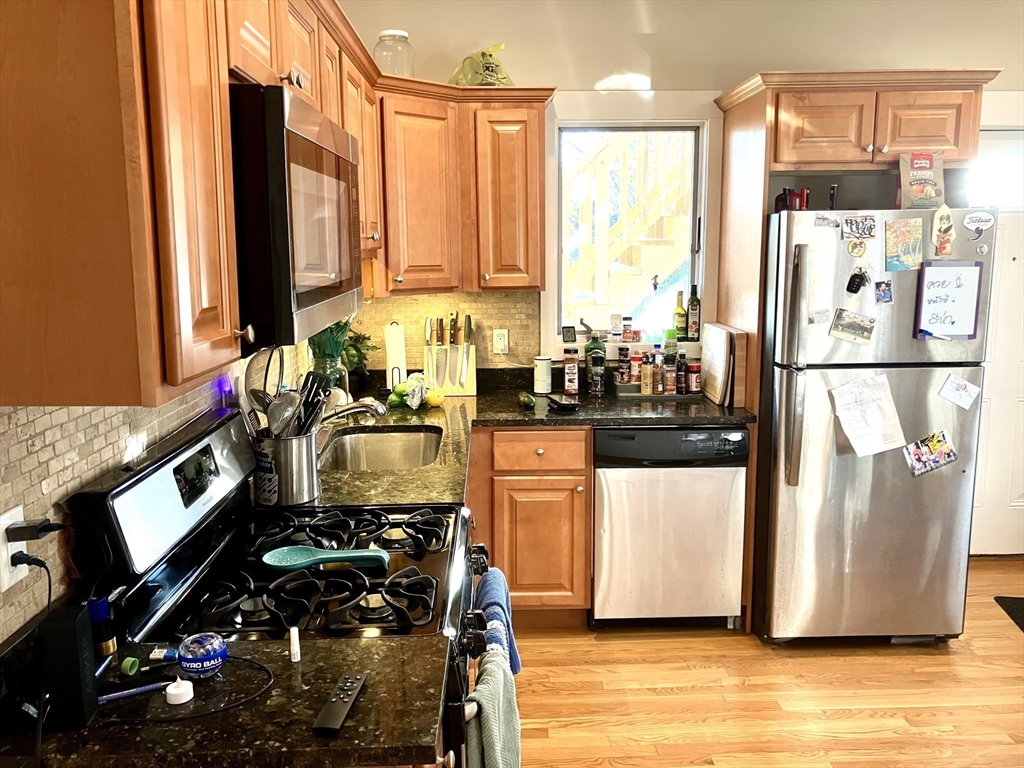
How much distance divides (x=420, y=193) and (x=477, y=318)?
696 mm

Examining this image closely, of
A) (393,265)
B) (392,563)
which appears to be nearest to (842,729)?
(392,563)

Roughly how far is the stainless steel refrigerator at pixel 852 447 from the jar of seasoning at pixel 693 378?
431 mm

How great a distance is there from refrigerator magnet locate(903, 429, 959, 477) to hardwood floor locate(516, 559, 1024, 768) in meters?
0.73

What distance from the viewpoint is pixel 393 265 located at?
3162mm

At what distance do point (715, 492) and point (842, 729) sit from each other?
0.91 metres

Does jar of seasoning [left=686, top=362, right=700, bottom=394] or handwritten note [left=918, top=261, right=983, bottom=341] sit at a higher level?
handwritten note [left=918, top=261, right=983, bottom=341]

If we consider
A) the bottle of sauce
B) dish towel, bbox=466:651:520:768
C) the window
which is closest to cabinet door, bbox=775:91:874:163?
the window

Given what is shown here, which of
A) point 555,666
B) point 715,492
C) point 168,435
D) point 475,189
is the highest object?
point 475,189

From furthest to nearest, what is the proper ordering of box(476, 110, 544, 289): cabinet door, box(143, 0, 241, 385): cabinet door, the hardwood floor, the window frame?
the window frame, box(476, 110, 544, 289): cabinet door, the hardwood floor, box(143, 0, 241, 385): cabinet door

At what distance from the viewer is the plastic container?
320cm

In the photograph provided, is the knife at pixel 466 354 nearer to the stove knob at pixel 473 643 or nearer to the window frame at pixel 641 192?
the window frame at pixel 641 192

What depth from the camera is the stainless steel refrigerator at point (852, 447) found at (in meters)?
2.94

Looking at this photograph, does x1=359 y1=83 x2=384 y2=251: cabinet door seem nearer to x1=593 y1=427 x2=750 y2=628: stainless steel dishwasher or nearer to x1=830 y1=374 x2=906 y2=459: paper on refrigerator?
x1=593 y1=427 x2=750 y2=628: stainless steel dishwasher

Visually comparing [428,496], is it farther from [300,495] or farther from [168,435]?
[168,435]
